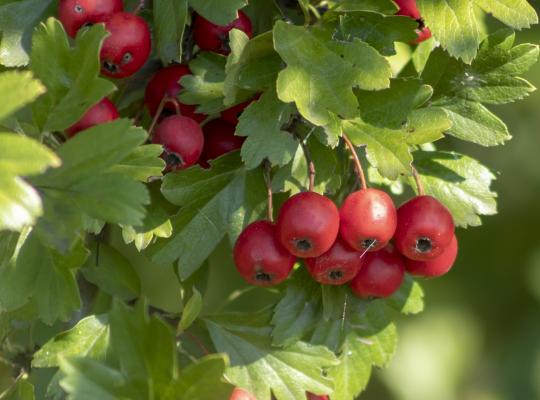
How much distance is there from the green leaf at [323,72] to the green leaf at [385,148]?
0.08 m

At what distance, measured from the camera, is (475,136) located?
4.73 ft

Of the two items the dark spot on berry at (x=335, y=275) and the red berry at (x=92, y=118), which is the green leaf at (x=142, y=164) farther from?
the dark spot on berry at (x=335, y=275)

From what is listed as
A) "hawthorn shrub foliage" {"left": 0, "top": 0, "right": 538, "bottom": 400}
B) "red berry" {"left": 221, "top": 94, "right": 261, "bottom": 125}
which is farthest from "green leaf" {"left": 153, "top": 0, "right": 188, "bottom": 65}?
"red berry" {"left": 221, "top": 94, "right": 261, "bottom": 125}

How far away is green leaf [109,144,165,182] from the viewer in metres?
1.22

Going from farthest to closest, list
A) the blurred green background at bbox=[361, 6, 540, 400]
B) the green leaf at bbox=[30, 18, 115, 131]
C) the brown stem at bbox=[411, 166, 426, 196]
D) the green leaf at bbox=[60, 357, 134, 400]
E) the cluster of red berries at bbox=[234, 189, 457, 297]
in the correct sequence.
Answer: the blurred green background at bbox=[361, 6, 540, 400], the brown stem at bbox=[411, 166, 426, 196], the cluster of red berries at bbox=[234, 189, 457, 297], the green leaf at bbox=[30, 18, 115, 131], the green leaf at bbox=[60, 357, 134, 400]

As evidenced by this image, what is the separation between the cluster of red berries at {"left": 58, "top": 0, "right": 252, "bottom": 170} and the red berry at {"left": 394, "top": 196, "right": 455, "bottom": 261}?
258 mm

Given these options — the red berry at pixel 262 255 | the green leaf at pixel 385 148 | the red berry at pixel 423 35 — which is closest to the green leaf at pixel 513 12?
the red berry at pixel 423 35

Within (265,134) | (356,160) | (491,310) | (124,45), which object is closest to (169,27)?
(124,45)

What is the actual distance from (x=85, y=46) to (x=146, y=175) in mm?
169

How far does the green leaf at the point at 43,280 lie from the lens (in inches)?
49.5

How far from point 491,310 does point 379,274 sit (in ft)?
6.19

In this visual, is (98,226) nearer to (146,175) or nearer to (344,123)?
(146,175)

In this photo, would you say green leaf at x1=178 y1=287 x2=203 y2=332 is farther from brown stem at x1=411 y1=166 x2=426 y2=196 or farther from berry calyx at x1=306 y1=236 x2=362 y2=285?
brown stem at x1=411 y1=166 x2=426 y2=196

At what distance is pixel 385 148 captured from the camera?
4.43 ft
